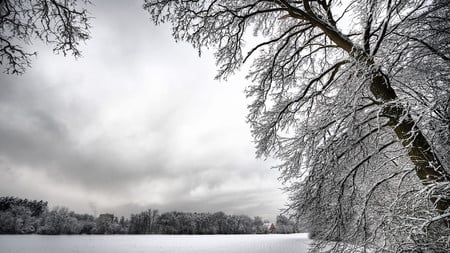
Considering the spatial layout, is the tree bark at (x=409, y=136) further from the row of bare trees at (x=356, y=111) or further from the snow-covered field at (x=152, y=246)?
the snow-covered field at (x=152, y=246)

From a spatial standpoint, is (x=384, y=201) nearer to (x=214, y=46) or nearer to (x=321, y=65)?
(x=321, y=65)

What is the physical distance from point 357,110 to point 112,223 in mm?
107937

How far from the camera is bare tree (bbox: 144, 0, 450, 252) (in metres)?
3.53

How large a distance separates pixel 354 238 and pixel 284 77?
3.06 meters

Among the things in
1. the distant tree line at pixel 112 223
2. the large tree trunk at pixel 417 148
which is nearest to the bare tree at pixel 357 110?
the large tree trunk at pixel 417 148

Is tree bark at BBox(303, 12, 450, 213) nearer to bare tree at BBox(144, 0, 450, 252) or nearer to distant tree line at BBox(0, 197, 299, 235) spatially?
bare tree at BBox(144, 0, 450, 252)

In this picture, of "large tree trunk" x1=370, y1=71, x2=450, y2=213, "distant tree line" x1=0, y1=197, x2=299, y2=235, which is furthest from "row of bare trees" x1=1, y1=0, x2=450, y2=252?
"distant tree line" x1=0, y1=197, x2=299, y2=235

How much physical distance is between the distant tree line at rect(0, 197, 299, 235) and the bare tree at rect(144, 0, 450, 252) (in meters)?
83.1

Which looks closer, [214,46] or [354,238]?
[354,238]

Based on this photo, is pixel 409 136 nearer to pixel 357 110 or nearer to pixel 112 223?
pixel 357 110

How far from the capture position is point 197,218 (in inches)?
4146

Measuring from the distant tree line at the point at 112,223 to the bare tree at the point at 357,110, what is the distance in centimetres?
8306

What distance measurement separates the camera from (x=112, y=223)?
99188mm

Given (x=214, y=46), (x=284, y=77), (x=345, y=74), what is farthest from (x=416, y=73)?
(x=214, y=46)
